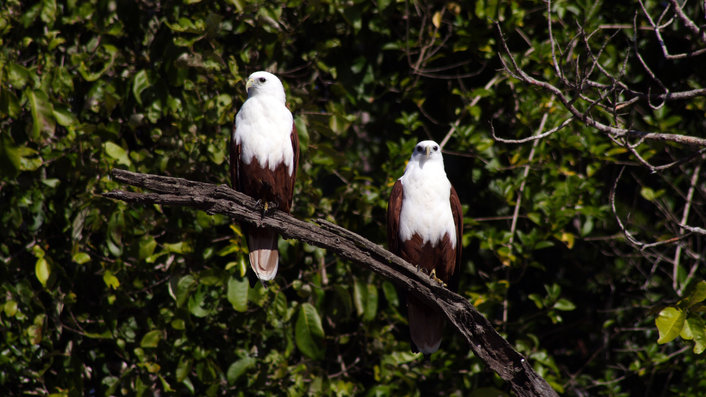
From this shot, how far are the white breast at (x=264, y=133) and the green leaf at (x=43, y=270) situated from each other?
1262 millimetres

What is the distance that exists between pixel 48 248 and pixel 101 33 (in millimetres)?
1320

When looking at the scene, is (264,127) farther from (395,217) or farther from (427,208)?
(427,208)

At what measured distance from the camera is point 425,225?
131 inches

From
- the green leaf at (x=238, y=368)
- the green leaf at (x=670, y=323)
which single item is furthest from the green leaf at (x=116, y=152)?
the green leaf at (x=670, y=323)

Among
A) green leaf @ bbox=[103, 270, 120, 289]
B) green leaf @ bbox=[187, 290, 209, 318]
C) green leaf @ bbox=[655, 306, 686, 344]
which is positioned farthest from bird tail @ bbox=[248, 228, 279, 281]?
green leaf @ bbox=[655, 306, 686, 344]

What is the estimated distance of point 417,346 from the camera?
3.53 m

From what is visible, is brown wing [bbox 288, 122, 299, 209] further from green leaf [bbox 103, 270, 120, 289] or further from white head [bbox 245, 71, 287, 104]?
green leaf [bbox 103, 270, 120, 289]

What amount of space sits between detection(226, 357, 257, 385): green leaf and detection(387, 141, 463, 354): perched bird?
3.11 feet

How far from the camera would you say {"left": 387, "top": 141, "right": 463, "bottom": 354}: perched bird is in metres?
3.35

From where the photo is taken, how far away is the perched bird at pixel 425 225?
3.35 metres

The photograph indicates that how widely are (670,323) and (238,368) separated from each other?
2.30m

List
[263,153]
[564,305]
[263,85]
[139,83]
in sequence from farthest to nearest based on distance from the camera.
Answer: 1. [564,305]
2. [139,83]
3. [263,85]
4. [263,153]

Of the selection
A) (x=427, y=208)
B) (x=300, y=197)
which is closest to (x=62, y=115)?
(x=300, y=197)

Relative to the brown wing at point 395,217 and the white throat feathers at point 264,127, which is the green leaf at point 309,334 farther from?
the white throat feathers at point 264,127
